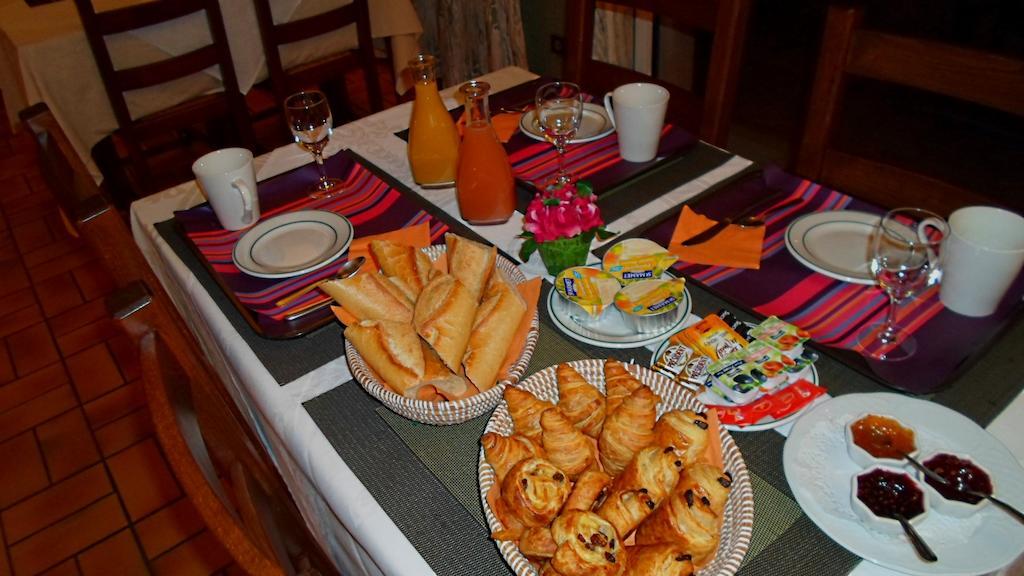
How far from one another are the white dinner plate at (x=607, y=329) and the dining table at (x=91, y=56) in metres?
1.63

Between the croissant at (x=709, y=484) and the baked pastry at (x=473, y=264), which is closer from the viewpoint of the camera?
the croissant at (x=709, y=484)

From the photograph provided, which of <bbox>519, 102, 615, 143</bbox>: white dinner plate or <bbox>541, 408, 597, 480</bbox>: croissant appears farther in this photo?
<bbox>519, 102, 615, 143</bbox>: white dinner plate

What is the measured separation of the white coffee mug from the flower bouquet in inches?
15.9

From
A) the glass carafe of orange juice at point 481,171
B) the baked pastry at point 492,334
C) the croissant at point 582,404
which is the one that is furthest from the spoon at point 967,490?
the glass carafe of orange juice at point 481,171

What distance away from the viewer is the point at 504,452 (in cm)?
60

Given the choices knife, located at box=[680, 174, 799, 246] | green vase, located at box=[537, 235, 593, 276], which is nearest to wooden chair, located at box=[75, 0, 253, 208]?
green vase, located at box=[537, 235, 593, 276]

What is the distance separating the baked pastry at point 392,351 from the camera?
2.31ft

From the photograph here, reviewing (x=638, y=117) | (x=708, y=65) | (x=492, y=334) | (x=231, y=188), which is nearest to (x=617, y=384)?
(x=492, y=334)

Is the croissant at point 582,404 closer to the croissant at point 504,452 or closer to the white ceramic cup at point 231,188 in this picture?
the croissant at point 504,452

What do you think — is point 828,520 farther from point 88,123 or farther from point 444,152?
point 88,123

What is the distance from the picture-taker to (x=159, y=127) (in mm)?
2006

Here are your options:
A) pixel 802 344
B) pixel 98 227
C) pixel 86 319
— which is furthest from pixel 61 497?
pixel 802 344

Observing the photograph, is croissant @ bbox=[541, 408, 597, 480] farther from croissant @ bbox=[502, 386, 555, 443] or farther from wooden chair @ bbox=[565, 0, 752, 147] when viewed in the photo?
wooden chair @ bbox=[565, 0, 752, 147]

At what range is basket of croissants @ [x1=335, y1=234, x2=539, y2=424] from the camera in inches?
27.6
